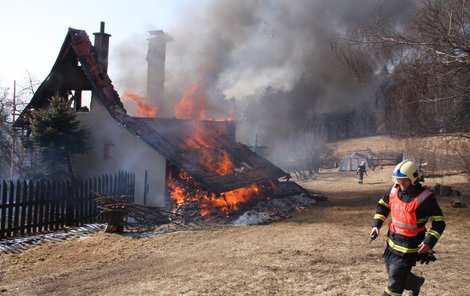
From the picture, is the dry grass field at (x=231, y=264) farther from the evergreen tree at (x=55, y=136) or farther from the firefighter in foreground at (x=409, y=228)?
the evergreen tree at (x=55, y=136)

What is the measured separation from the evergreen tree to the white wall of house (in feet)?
2.34

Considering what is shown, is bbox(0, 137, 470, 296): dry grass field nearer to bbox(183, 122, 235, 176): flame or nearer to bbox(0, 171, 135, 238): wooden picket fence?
bbox(0, 171, 135, 238): wooden picket fence

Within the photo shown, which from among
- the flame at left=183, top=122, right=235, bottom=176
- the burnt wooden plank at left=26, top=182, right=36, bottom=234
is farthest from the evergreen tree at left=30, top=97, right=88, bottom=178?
the burnt wooden plank at left=26, top=182, right=36, bottom=234

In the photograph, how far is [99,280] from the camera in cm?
630

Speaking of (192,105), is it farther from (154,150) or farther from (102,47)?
(154,150)

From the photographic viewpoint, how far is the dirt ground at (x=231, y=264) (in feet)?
18.4

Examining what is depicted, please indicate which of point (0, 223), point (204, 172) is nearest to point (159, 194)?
point (204, 172)

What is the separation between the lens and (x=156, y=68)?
A: 23.6m

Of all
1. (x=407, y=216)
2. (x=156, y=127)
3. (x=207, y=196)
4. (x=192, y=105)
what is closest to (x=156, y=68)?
(x=192, y=105)

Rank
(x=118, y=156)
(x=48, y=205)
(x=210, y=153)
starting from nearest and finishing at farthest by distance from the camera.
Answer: (x=48, y=205) → (x=118, y=156) → (x=210, y=153)

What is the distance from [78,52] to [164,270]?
455 inches

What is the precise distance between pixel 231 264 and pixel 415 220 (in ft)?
11.3

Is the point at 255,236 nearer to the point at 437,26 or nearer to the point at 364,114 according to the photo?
the point at 437,26

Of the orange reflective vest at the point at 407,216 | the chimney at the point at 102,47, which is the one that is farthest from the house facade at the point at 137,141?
the orange reflective vest at the point at 407,216
